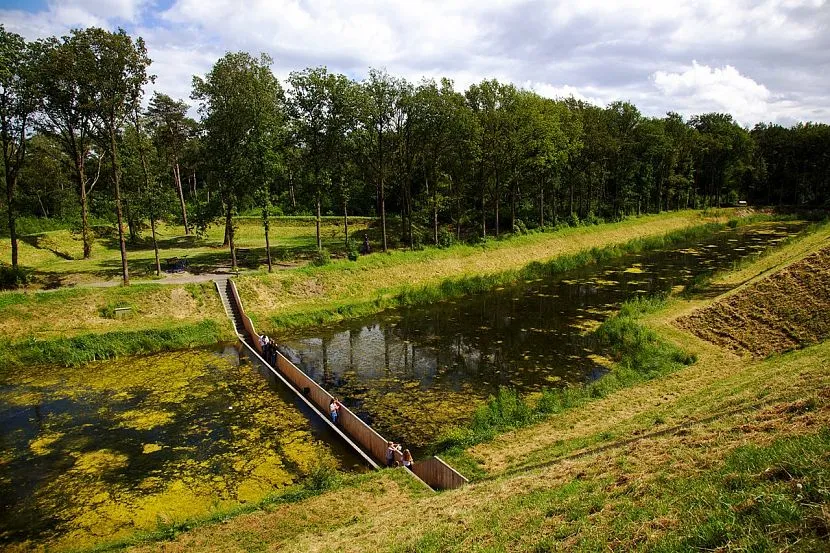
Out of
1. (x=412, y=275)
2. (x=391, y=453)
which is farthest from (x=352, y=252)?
(x=391, y=453)

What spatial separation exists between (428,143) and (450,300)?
20718 mm

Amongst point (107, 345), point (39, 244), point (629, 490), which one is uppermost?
point (39, 244)

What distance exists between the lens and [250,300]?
39062mm

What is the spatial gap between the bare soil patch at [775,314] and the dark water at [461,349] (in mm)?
7069

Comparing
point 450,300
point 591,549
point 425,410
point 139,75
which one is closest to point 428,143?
point 450,300

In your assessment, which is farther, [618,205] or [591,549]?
[618,205]

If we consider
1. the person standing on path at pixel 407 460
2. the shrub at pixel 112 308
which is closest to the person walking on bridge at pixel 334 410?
the person standing on path at pixel 407 460

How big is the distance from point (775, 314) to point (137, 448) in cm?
3270

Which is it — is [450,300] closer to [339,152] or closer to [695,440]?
[339,152]

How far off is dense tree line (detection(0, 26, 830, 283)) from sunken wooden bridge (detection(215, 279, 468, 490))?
43.0 feet

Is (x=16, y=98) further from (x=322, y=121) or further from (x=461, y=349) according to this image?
(x=461, y=349)

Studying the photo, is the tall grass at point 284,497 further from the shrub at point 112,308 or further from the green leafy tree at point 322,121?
the green leafy tree at point 322,121

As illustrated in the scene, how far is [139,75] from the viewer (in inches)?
1396

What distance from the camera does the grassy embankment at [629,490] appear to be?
8.10 metres
